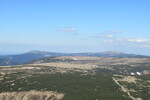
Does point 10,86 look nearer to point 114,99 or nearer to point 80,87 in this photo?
point 80,87

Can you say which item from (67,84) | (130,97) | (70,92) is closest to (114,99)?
(130,97)

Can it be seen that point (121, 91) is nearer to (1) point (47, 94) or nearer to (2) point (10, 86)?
(1) point (47, 94)

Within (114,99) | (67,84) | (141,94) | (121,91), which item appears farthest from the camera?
(67,84)

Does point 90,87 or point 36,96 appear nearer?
point 36,96

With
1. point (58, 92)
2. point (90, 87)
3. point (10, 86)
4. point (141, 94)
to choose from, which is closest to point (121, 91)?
point (141, 94)

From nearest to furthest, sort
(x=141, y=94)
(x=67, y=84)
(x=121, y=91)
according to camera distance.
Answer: (x=141, y=94) < (x=121, y=91) < (x=67, y=84)

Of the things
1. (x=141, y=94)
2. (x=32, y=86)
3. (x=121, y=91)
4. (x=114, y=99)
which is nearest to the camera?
(x=114, y=99)

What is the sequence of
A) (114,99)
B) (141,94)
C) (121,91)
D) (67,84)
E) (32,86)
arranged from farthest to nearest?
1. (67,84)
2. (32,86)
3. (121,91)
4. (141,94)
5. (114,99)

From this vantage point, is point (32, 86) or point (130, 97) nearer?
point (130, 97)
